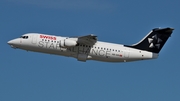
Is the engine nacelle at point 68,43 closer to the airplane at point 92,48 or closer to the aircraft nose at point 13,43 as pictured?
the airplane at point 92,48

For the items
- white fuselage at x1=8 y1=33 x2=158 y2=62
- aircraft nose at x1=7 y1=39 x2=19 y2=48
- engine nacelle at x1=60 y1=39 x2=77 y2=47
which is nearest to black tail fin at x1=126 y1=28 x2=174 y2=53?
white fuselage at x1=8 y1=33 x2=158 y2=62

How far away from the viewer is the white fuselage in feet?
163

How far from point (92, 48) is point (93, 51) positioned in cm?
39

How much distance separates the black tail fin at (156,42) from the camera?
5066 cm

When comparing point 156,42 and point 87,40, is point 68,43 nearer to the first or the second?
point 87,40

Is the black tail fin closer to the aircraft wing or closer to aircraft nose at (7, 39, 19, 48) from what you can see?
the aircraft wing

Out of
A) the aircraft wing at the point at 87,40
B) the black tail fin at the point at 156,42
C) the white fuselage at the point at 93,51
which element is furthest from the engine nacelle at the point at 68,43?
the black tail fin at the point at 156,42

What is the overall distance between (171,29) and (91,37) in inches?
390

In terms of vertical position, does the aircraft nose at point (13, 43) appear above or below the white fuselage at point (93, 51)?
above

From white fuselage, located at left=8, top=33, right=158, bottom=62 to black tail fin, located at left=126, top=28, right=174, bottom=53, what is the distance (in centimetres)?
75

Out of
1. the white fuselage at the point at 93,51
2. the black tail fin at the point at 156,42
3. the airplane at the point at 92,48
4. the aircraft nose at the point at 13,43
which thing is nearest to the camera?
the airplane at the point at 92,48

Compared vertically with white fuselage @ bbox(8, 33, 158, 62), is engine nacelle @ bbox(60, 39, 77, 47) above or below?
above

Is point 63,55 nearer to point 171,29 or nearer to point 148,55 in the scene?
point 148,55

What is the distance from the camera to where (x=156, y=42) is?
168ft
